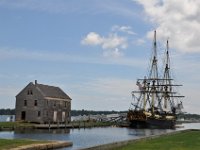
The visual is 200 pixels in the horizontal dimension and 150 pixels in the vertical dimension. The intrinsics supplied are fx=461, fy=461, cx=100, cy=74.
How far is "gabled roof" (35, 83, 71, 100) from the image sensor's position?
4094 inches

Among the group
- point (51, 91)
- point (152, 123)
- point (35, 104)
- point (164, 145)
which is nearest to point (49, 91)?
point (51, 91)

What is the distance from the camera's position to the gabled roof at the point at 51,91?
104 m

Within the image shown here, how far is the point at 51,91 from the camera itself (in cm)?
10912

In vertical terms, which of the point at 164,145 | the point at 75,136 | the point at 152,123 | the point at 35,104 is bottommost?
the point at 164,145

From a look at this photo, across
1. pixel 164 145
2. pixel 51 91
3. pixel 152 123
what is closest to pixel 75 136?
pixel 51 91

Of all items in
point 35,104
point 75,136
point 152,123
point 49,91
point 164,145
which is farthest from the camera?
point 152,123

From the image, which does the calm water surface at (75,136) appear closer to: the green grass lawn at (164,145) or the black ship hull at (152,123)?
the green grass lawn at (164,145)

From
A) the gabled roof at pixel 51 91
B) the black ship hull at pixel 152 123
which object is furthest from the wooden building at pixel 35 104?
the black ship hull at pixel 152 123

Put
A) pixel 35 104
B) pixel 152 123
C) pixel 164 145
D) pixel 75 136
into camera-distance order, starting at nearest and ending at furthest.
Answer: pixel 164 145 → pixel 75 136 → pixel 35 104 → pixel 152 123

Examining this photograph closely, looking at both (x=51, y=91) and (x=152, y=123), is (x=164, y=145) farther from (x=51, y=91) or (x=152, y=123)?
(x=152, y=123)

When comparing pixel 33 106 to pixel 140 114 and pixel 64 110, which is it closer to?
pixel 64 110

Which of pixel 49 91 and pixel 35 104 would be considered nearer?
pixel 35 104

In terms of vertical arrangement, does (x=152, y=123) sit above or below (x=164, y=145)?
above

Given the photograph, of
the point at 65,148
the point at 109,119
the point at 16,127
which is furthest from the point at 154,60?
the point at 65,148
